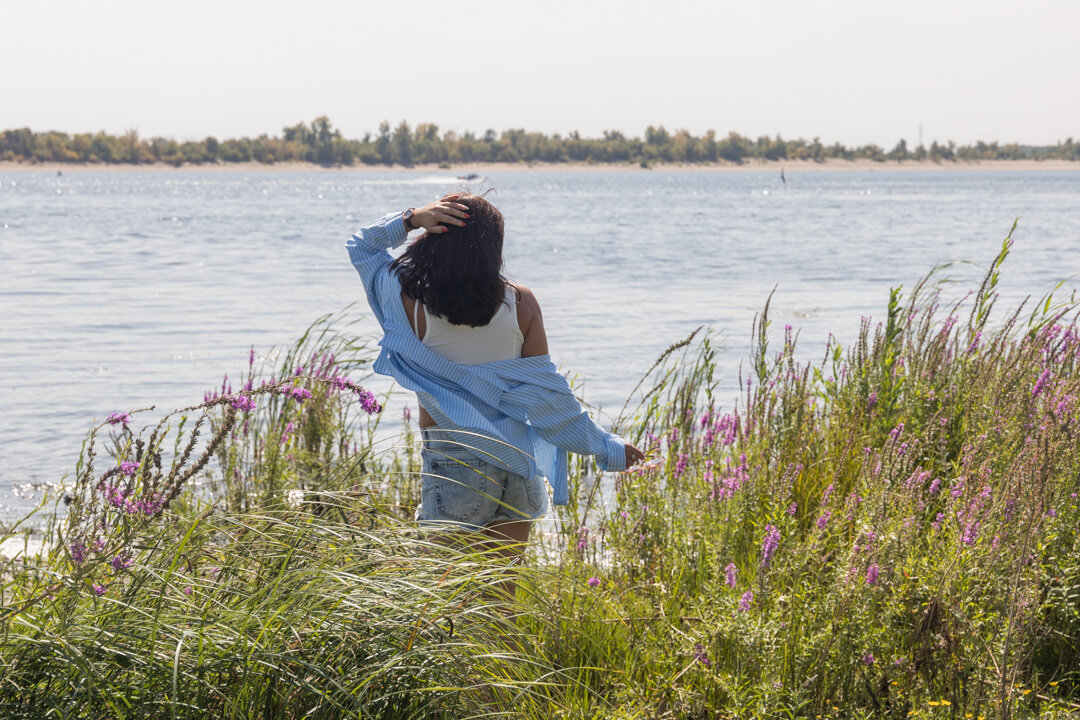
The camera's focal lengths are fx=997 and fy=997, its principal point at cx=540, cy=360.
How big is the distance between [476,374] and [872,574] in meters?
1.54

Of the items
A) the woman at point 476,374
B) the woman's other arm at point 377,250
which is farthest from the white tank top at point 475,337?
the woman's other arm at point 377,250

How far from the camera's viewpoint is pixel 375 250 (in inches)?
156

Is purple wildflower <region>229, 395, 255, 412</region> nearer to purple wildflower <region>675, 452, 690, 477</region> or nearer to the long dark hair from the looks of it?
the long dark hair

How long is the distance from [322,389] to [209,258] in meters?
22.6

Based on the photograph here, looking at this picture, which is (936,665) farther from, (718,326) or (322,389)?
(718,326)

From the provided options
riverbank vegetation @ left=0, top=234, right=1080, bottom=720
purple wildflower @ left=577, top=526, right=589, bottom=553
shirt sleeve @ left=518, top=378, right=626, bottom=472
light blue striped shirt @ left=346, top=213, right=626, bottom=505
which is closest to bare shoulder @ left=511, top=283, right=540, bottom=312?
light blue striped shirt @ left=346, top=213, right=626, bottom=505

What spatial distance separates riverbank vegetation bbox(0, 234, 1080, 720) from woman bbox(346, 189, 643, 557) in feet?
0.90

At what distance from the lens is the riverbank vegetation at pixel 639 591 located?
7.88 feet

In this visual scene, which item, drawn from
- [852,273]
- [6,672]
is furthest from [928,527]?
[852,273]

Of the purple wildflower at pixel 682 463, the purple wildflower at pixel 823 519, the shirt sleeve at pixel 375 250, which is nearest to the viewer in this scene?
the purple wildflower at pixel 823 519

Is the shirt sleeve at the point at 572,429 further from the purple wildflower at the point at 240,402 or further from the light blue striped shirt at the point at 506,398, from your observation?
the purple wildflower at the point at 240,402

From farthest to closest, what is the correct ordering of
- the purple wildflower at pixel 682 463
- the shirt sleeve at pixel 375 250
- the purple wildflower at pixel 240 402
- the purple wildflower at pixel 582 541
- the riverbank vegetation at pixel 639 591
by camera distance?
the purple wildflower at pixel 682 463 < the purple wildflower at pixel 582 541 < the shirt sleeve at pixel 375 250 < the purple wildflower at pixel 240 402 < the riverbank vegetation at pixel 639 591

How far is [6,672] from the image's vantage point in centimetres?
233

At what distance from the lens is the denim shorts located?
3.63 metres
